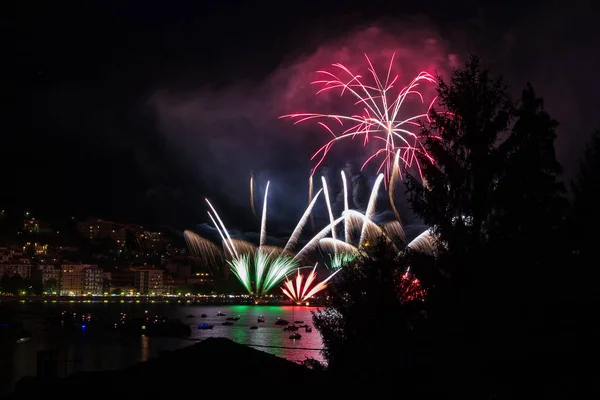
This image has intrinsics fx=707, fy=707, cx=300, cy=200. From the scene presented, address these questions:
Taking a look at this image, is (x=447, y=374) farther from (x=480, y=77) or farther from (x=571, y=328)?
(x=480, y=77)

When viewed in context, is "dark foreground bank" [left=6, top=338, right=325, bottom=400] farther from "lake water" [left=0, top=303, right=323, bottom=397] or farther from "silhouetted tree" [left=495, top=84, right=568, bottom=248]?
"lake water" [left=0, top=303, right=323, bottom=397]

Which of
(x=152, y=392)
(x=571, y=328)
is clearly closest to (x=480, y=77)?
(x=571, y=328)

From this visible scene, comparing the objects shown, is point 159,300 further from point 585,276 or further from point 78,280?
point 585,276

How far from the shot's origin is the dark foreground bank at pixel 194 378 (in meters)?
9.61

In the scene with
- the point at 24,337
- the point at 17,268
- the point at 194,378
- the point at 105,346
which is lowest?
the point at 105,346

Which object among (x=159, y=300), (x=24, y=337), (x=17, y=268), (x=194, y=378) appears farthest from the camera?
(x=159, y=300)

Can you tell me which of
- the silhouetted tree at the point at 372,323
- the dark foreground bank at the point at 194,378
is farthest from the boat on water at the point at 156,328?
the dark foreground bank at the point at 194,378

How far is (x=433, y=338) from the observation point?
1084 centimetres

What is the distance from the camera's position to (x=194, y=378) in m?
9.86

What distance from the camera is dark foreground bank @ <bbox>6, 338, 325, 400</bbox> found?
9.61m

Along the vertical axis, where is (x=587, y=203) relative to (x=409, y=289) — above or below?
above

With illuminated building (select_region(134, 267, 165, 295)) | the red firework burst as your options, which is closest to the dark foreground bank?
the red firework burst

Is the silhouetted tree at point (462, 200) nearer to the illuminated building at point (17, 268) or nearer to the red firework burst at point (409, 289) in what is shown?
the red firework burst at point (409, 289)

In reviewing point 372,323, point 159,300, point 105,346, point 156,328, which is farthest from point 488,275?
point 159,300
